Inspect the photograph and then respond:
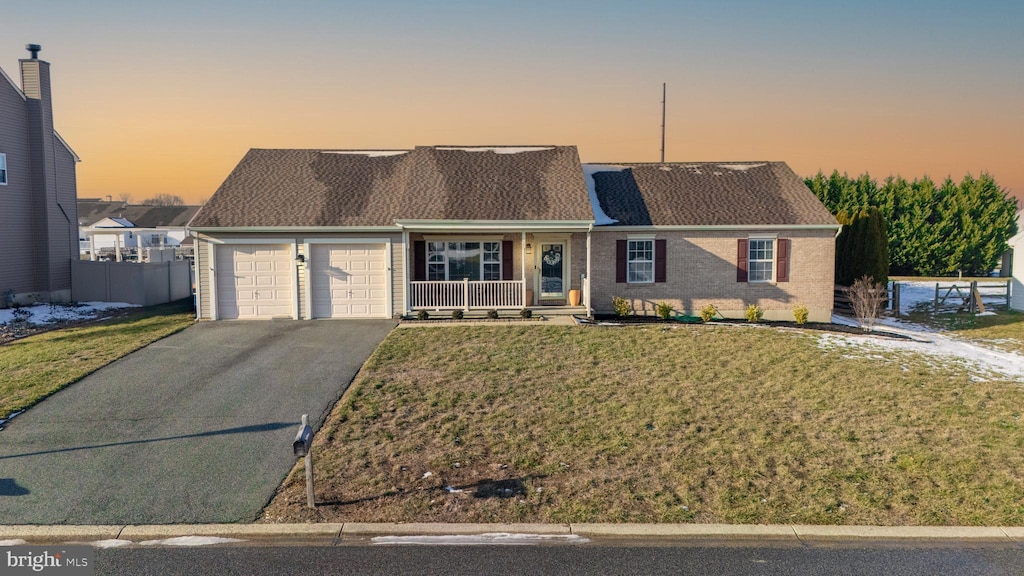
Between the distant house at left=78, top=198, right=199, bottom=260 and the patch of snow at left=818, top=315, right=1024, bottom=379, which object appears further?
the distant house at left=78, top=198, right=199, bottom=260

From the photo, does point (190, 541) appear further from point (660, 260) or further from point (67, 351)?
point (660, 260)

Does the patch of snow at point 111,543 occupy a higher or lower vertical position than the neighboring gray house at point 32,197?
lower

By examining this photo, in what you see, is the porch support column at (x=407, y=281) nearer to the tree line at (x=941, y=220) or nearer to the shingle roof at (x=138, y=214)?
the tree line at (x=941, y=220)

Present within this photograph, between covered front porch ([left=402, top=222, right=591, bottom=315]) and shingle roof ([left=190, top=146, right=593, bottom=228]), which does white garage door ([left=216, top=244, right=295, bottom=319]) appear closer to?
shingle roof ([left=190, top=146, right=593, bottom=228])

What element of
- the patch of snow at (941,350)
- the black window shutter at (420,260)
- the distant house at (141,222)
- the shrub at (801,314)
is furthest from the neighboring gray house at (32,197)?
the distant house at (141,222)

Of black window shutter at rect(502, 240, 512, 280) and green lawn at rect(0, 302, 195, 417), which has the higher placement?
black window shutter at rect(502, 240, 512, 280)

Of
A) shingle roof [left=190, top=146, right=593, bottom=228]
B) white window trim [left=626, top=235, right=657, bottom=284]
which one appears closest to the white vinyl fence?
shingle roof [left=190, top=146, right=593, bottom=228]
